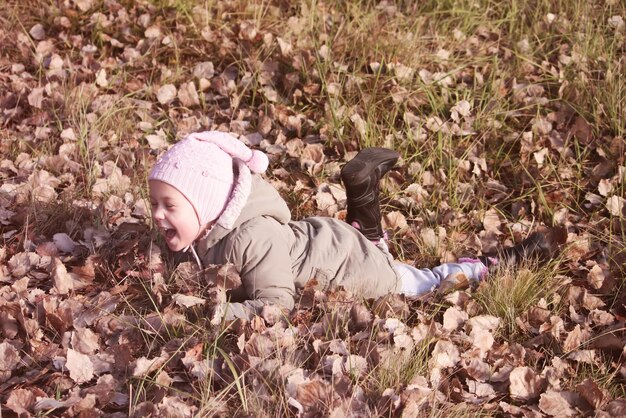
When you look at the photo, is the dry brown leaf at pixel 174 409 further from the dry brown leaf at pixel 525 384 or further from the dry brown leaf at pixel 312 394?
the dry brown leaf at pixel 525 384

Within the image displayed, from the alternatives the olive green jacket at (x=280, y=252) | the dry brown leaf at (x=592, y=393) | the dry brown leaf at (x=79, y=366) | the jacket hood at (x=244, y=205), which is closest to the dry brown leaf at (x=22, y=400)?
the dry brown leaf at (x=79, y=366)

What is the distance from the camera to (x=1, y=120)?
500 cm

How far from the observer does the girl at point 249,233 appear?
3.43 meters

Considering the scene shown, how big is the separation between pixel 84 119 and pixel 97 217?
993 millimetres

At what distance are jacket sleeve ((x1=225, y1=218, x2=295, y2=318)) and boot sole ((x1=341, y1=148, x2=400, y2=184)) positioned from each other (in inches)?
26.0

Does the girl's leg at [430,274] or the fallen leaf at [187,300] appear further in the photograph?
the girl's leg at [430,274]

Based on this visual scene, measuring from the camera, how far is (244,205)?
3520mm

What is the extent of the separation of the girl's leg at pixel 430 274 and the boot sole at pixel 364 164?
484mm

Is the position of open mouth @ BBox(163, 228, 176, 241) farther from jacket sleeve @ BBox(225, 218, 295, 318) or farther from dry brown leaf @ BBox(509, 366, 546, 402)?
dry brown leaf @ BBox(509, 366, 546, 402)

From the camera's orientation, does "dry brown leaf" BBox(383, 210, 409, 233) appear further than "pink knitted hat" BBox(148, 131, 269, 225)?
Yes

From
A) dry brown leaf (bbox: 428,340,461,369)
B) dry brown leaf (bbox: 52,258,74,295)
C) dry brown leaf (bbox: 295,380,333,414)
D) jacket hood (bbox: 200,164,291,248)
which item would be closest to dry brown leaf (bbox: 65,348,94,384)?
dry brown leaf (bbox: 52,258,74,295)

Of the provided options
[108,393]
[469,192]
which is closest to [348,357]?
[108,393]

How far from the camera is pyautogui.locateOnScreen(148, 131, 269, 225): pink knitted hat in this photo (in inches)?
133

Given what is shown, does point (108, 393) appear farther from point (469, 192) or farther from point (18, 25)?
point (18, 25)
